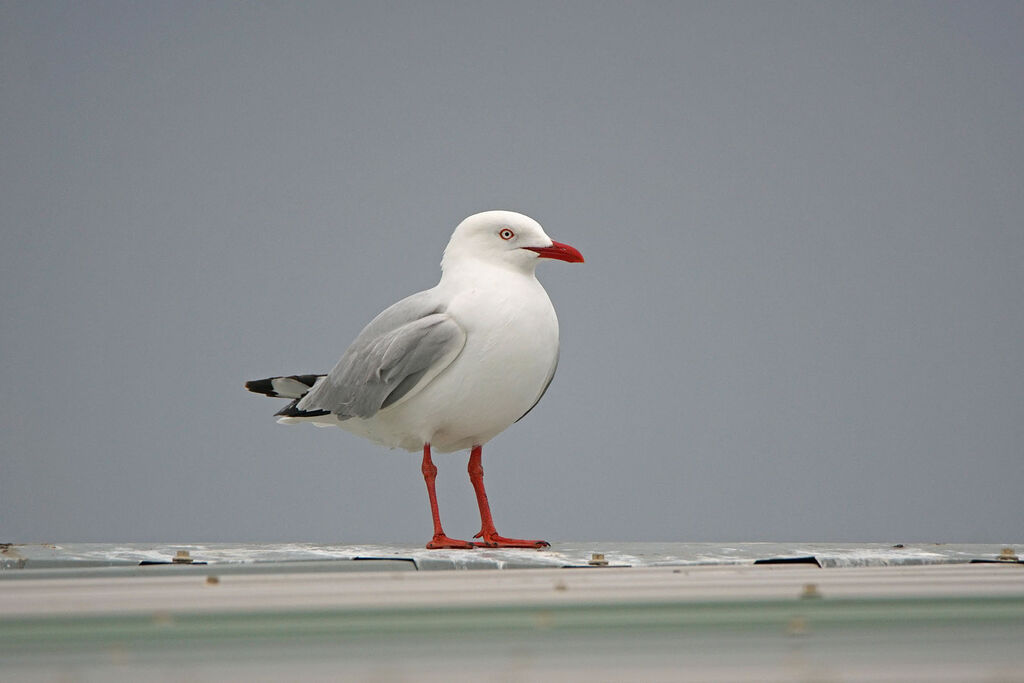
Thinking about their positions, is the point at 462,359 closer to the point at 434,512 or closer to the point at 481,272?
the point at 481,272

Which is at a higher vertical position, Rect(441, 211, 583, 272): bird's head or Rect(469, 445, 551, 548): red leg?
Rect(441, 211, 583, 272): bird's head

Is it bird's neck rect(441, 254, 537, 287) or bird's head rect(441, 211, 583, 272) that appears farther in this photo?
bird's head rect(441, 211, 583, 272)

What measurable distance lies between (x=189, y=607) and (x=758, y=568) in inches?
64.7

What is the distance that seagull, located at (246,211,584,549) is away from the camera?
4.46 metres

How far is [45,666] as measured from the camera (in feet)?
4.68

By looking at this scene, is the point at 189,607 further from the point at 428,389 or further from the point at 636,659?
the point at 428,389

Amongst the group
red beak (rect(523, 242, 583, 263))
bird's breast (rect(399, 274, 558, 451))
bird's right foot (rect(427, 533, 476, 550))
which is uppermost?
red beak (rect(523, 242, 583, 263))

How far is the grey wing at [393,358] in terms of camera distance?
14.5 ft

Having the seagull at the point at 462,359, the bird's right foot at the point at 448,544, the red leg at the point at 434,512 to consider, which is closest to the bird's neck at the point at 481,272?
the seagull at the point at 462,359

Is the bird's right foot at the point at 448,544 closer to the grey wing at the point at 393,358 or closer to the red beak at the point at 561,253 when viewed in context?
the grey wing at the point at 393,358

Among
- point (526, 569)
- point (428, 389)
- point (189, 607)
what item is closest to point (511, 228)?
point (428, 389)

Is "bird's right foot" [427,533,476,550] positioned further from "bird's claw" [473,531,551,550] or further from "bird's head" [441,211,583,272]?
"bird's head" [441,211,583,272]

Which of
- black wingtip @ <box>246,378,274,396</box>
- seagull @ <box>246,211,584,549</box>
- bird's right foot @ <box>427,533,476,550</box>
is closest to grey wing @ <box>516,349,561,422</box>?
seagull @ <box>246,211,584,549</box>

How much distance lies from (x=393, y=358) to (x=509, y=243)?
787 mm
